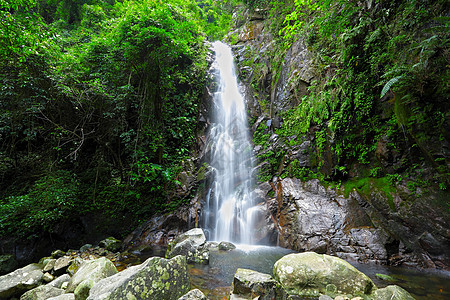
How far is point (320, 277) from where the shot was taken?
11.1ft

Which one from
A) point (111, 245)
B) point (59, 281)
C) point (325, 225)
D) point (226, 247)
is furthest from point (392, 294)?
point (111, 245)

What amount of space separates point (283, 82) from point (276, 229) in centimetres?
730

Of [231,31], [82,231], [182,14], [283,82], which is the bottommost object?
[82,231]

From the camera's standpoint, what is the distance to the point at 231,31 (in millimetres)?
18609

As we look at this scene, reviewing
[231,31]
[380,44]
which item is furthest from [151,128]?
[231,31]

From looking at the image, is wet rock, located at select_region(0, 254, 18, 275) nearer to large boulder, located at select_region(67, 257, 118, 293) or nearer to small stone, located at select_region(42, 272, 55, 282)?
small stone, located at select_region(42, 272, 55, 282)

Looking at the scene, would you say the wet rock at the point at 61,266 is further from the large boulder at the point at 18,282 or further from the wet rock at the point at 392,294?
the wet rock at the point at 392,294

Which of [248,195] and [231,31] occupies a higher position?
[231,31]

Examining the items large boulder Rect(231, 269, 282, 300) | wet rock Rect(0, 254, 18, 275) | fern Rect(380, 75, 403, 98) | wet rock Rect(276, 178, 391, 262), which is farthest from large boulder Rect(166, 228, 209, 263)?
fern Rect(380, 75, 403, 98)

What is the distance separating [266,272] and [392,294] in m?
2.19

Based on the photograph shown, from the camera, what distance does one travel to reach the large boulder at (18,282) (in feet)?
12.4

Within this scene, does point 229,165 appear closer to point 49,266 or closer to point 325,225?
point 325,225

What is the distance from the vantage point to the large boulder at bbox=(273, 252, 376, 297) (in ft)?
10.5

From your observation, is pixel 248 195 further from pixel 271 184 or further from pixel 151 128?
pixel 151 128
